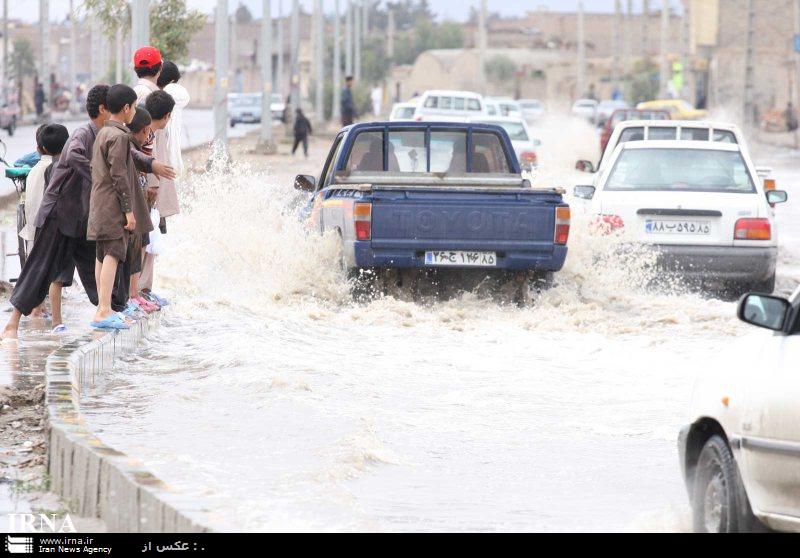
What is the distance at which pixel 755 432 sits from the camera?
5105 millimetres

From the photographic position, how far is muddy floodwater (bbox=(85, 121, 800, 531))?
21.9ft

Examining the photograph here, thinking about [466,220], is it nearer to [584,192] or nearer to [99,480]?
[584,192]

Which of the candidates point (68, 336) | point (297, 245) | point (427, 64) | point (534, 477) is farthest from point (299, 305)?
point (427, 64)

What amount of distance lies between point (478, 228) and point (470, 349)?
1660mm

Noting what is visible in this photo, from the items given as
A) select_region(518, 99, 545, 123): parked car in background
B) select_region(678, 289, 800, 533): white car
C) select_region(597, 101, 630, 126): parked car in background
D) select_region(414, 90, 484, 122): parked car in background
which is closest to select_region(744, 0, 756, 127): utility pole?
select_region(414, 90, 484, 122): parked car in background

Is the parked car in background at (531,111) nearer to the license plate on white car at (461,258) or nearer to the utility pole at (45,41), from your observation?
the utility pole at (45,41)

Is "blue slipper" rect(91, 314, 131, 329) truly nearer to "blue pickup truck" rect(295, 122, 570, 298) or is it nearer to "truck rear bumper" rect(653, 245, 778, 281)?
"blue pickup truck" rect(295, 122, 570, 298)

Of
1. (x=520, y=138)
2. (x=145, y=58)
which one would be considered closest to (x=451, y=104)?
(x=520, y=138)

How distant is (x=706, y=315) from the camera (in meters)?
13.0

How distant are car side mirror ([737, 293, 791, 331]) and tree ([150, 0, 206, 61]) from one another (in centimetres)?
2263

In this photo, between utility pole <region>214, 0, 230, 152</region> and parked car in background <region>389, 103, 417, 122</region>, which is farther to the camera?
parked car in background <region>389, 103, 417, 122</region>

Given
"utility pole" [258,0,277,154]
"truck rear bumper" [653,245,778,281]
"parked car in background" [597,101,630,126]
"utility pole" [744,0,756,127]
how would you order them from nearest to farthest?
"truck rear bumper" [653,245,778,281] < "utility pole" [258,0,277,154] < "utility pole" [744,0,756,127] < "parked car in background" [597,101,630,126]

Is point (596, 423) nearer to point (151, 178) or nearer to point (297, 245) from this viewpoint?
point (151, 178)

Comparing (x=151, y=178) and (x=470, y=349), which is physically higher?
(x=151, y=178)
